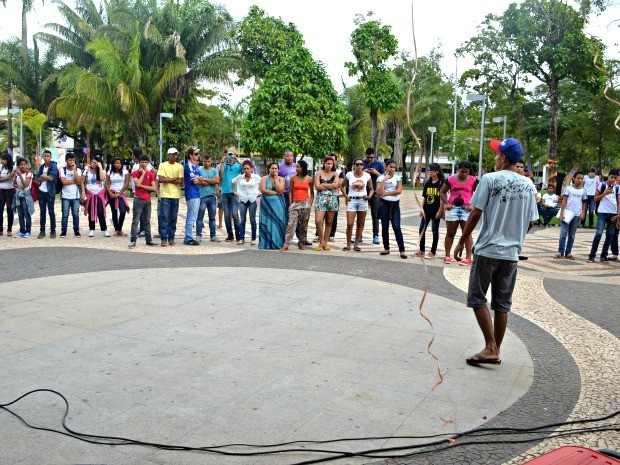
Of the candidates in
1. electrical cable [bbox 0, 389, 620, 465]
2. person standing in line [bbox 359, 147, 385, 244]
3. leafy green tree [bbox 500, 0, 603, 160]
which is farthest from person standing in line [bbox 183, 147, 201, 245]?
leafy green tree [bbox 500, 0, 603, 160]

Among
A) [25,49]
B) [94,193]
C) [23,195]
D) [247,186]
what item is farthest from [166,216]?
[25,49]

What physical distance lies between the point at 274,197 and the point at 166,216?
2214mm

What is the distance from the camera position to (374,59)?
28.6m

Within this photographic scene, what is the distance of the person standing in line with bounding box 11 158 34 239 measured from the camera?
12.9m

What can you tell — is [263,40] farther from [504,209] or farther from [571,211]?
[504,209]

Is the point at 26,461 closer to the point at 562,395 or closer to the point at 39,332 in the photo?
the point at 39,332

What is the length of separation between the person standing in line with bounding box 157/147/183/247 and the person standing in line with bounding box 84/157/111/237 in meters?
2.04

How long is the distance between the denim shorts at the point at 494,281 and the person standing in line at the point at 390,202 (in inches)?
242

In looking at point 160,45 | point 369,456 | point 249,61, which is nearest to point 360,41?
point 249,61

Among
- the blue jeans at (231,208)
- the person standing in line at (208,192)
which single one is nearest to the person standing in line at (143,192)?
the person standing in line at (208,192)

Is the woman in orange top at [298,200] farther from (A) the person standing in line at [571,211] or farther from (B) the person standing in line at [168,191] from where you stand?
(A) the person standing in line at [571,211]

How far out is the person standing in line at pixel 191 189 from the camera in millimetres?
12195

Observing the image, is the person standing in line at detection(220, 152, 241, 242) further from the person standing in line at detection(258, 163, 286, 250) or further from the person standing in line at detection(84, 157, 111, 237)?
the person standing in line at detection(84, 157, 111, 237)

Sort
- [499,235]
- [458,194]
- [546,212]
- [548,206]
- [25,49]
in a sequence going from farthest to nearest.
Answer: [25,49] < [546,212] < [548,206] < [458,194] < [499,235]
